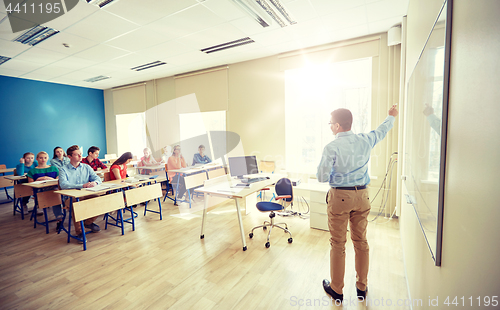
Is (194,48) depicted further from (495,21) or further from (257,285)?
(495,21)

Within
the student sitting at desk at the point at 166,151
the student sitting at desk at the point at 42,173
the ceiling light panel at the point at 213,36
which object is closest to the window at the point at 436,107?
the ceiling light panel at the point at 213,36

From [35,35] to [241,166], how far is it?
4.13 meters

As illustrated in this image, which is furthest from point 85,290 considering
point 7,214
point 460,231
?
point 7,214

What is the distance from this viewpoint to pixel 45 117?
283 inches

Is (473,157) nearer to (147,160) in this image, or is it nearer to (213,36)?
(213,36)

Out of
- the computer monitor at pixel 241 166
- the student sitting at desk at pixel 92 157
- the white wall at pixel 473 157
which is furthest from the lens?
the student sitting at desk at pixel 92 157

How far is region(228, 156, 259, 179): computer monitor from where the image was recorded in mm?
3787

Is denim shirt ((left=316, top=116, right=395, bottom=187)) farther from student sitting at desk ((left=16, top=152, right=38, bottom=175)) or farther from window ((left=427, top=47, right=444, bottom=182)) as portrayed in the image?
student sitting at desk ((left=16, top=152, right=38, bottom=175))

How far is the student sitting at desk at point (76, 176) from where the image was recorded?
368cm

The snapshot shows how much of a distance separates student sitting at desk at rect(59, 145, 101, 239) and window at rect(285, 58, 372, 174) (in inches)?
151

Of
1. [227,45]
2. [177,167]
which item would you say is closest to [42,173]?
[177,167]

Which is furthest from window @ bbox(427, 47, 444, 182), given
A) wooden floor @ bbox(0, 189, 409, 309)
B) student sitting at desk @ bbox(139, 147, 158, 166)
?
student sitting at desk @ bbox(139, 147, 158, 166)

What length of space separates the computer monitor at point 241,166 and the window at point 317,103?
160 centimetres

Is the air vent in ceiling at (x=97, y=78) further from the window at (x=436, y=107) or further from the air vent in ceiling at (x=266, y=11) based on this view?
the window at (x=436, y=107)
